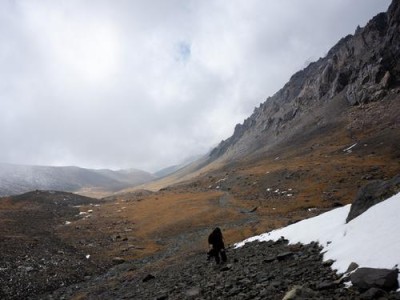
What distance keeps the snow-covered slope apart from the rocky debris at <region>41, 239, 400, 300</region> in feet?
2.15

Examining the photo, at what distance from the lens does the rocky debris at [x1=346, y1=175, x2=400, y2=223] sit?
16.6 m

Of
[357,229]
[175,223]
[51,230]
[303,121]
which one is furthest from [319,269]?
[303,121]

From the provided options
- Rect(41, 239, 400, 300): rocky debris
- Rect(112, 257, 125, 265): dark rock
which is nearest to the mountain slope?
Rect(112, 257, 125, 265): dark rock

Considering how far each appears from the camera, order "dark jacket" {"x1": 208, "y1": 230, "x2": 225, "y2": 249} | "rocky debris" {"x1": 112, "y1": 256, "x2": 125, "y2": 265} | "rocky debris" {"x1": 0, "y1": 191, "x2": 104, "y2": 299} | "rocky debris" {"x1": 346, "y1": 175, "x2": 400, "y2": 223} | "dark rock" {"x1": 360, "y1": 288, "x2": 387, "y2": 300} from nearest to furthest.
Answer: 1. "dark rock" {"x1": 360, "y1": 288, "x2": 387, "y2": 300}
2. "rocky debris" {"x1": 346, "y1": 175, "x2": 400, "y2": 223}
3. "dark jacket" {"x1": 208, "y1": 230, "x2": 225, "y2": 249}
4. "rocky debris" {"x1": 0, "y1": 191, "x2": 104, "y2": 299}
5. "rocky debris" {"x1": 112, "y1": 256, "x2": 125, "y2": 265}

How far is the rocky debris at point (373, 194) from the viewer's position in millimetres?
16594

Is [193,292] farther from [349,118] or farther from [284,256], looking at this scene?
[349,118]

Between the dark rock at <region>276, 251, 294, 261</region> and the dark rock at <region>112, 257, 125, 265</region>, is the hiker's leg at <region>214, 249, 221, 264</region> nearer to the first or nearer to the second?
the dark rock at <region>276, 251, 294, 261</region>

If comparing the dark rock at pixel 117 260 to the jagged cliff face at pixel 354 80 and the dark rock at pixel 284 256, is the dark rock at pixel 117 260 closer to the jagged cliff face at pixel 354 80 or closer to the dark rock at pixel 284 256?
the dark rock at pixel 284 256

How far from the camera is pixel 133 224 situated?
62.6 m

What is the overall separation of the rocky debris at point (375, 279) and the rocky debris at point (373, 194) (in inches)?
272

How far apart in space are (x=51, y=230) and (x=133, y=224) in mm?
13934

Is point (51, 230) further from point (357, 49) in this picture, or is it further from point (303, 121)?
point (357, 49)

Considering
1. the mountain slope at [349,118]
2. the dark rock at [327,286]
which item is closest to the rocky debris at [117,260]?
the dark rock at [327,286]

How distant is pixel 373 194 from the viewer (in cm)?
1733
